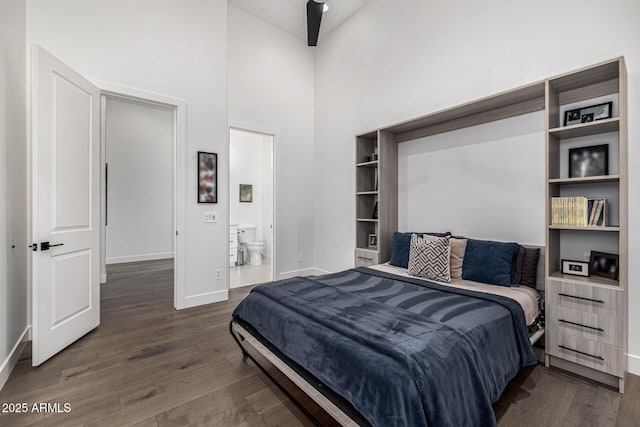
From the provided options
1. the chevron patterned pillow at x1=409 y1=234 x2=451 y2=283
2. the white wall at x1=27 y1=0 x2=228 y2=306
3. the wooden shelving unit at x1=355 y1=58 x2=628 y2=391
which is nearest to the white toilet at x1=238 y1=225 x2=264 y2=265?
the white wall at x1=27 y1=0 x2=228 y2=306

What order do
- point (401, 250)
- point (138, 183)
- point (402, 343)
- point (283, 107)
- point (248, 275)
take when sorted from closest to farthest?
point (402, 343)
point (401, 250)
point (283, 107)
point (248, 275)
point (138, 183)

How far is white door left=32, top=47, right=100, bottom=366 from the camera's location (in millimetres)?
2316

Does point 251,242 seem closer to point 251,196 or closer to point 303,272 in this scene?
point 251,196

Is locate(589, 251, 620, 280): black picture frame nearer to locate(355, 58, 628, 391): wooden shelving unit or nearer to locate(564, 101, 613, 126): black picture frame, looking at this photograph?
locate(355, 58, 628, 391): wooden shelving unit

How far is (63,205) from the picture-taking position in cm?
256

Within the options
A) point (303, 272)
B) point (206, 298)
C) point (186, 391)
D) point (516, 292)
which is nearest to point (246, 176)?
point (303, 272)

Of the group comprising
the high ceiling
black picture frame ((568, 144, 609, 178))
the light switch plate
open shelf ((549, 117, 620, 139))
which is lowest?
the light switch plate

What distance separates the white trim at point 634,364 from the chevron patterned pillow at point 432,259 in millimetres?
1298

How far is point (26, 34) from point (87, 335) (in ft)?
9.42

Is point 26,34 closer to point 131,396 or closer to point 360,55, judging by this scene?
point 131,396

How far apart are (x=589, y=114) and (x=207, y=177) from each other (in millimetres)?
3827

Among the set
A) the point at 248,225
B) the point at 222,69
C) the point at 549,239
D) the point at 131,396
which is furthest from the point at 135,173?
the point at 549,239

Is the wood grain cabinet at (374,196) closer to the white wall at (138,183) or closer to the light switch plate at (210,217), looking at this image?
the light switch plate at (210,217)

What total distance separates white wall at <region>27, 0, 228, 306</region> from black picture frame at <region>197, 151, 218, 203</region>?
2.6 inches
